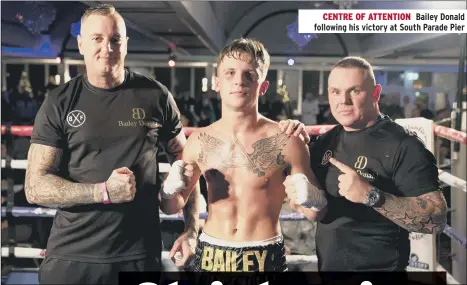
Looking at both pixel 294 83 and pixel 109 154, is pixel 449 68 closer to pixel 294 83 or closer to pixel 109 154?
pixel 294 83

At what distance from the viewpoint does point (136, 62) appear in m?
2.49

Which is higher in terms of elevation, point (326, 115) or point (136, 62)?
point (136, 62)

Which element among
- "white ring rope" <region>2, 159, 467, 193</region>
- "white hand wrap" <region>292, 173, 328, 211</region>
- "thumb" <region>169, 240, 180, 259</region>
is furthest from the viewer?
"white ring rope" <region>2, 159, 467, 193</region>

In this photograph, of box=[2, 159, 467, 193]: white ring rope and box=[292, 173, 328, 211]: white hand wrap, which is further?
box=[2, 159, 467, 193]: white ring rope

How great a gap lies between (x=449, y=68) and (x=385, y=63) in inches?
14.7

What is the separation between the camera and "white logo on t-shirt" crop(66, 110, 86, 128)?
7.76 feet

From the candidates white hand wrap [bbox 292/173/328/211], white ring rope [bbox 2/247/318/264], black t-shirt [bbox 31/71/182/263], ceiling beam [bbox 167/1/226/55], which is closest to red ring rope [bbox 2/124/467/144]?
black t-shirt [bbox 31/71/182/263]

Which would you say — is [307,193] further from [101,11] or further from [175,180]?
[101,11]

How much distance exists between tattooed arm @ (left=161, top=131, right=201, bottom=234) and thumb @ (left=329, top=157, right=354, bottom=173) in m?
0.59

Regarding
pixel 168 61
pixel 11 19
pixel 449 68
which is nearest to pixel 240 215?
pixel 168 61

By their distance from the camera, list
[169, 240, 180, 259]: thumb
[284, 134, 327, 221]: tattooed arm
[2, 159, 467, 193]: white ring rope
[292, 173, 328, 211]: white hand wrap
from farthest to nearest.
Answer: [2, 159, 467, 193]: white ring rope
[169, 240, 180, 259]: thumb
[284, 134, 327, 221]: tattooed arm
[292, 173, 328, 211]: white hand wrap

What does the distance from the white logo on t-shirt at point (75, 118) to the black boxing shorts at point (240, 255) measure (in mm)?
731

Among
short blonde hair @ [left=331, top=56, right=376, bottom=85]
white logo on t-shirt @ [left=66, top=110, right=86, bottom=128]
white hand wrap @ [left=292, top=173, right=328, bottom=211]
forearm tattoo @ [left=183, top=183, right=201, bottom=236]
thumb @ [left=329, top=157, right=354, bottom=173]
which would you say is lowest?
forearm tattoo @ [left=183, top=183, right=201, bottom=236]

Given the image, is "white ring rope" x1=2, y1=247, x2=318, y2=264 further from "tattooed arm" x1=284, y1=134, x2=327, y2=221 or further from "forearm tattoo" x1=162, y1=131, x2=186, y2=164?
"forearm tattoo" x1=162, y1=131, x2=186, y2=164
